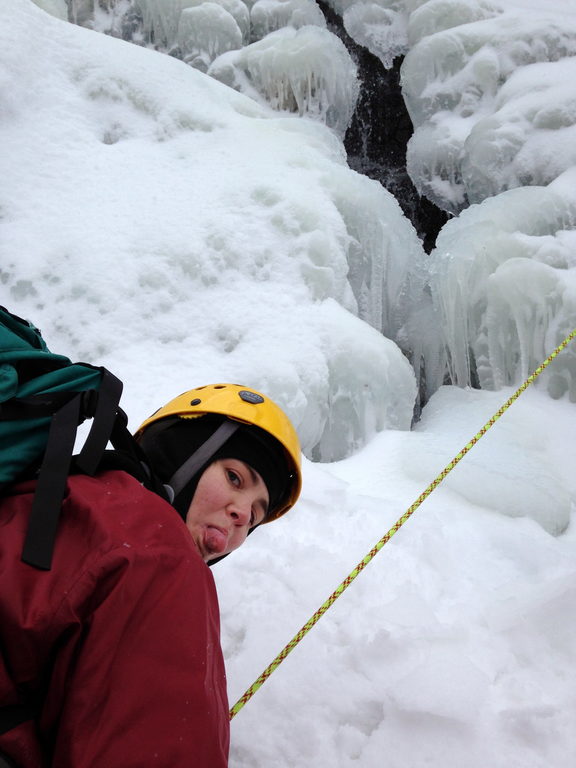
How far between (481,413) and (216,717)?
3647 millimetres

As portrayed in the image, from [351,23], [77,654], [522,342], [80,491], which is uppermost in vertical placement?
[351,23]

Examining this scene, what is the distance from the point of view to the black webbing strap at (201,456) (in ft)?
4.32

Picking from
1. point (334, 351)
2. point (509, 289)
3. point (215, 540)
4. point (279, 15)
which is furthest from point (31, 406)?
point (279, 15)

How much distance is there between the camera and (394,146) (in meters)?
7.55

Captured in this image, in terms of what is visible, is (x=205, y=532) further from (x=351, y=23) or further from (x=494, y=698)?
(x=351, y=23)

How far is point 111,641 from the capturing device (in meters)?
0.78

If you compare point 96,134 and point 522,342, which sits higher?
point 96,134

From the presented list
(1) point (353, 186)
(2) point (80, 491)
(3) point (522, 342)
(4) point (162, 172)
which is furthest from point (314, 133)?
(2) point (80, 491)

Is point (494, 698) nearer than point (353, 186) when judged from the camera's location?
Yes

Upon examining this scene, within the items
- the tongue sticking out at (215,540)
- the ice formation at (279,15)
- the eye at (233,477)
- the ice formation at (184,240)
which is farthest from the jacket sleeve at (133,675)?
the ice formation at (279,15)

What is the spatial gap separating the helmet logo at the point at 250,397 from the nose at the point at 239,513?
1.05ft

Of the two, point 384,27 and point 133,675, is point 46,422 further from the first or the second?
point 384,27

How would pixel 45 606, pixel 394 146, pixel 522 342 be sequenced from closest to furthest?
pixel 45 606, pixel 522 342, pixel 394 146

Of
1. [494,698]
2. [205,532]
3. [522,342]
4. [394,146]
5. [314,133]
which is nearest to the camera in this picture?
[205,532]
